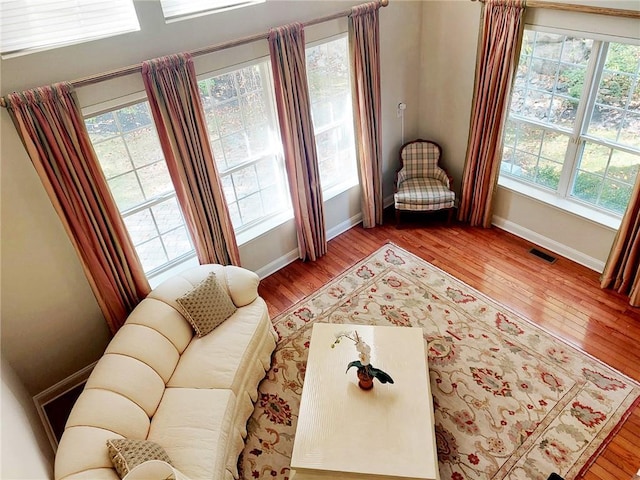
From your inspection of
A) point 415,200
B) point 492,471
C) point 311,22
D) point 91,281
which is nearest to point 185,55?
point 311,22

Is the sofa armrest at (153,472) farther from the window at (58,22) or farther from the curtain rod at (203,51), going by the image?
the window at (58,22)

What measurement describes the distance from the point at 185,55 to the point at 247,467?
123 inches

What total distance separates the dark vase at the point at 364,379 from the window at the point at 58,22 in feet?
9.68

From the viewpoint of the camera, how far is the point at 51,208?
343 centimetres

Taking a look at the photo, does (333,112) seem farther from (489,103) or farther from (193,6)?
(193,6)

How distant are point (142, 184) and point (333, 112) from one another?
2202 mm

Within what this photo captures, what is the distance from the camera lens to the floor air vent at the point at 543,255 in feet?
16.4

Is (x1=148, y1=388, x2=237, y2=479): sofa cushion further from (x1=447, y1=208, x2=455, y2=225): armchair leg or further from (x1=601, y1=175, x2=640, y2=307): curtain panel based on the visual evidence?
(x1=601, y1=175, x2=640, y2=307): curtain panel

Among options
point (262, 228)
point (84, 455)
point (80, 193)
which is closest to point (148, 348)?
point (84, 455)

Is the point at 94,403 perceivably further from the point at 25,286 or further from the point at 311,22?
the point at 311,22

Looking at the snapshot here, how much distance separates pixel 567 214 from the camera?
4805 millimetres

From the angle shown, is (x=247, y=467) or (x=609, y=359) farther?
(x=609, y=359)

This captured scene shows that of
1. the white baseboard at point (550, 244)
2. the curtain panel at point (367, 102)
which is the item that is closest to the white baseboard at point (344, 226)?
the curtain panel at point (367, 102)

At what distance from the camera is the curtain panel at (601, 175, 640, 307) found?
13.4 ft
